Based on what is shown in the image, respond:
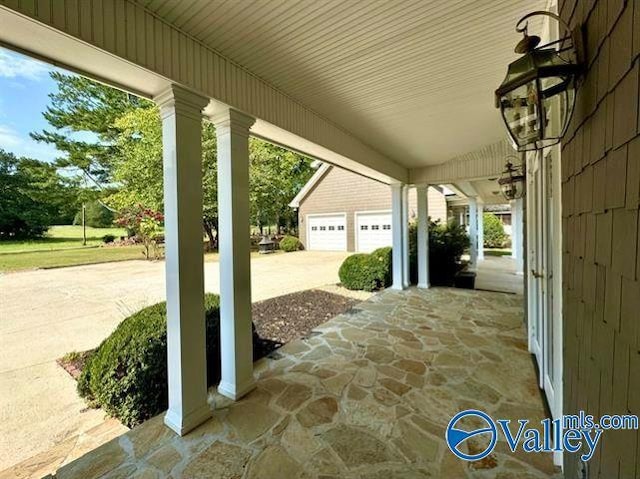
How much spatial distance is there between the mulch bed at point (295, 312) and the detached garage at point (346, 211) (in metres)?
8.38

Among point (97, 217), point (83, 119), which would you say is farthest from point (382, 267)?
point (97, 217)

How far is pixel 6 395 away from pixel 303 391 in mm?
3015

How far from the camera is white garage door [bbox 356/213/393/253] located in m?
14.7

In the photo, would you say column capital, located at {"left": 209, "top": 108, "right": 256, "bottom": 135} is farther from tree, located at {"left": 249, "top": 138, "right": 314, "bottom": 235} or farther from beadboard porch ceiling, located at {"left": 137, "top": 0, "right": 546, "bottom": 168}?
tree, located at {"left": 249, "top": 138, "right": 314, "bottom": 235}

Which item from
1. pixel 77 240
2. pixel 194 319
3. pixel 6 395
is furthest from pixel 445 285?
pixel 77 240

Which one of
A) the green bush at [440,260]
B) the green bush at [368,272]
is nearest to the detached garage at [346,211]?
the green bush at [440,260]

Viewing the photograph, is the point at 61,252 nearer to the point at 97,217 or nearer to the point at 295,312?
the point at 97,217

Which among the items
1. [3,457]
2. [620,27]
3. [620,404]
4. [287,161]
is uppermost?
[287,161]

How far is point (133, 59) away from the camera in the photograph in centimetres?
183

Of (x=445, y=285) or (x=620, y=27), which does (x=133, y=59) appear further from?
(x=445, y=285)

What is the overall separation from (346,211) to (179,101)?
14.1m

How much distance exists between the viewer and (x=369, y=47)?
2.39m

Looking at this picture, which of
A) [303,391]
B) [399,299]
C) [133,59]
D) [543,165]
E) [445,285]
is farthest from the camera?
[445,285]

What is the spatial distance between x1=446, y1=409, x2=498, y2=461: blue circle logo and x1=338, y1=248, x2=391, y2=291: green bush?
16.0 feet
